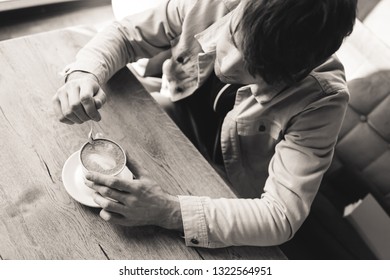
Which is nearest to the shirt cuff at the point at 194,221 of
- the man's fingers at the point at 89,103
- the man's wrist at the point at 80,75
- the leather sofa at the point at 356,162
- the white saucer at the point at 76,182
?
the white saucer at the point at 76,182

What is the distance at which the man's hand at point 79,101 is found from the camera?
3.15 feet

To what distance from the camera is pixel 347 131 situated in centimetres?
147

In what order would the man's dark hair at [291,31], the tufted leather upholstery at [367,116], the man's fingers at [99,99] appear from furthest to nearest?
the tufted leather upholstery at [367,116]
the man's fingers at [99,99]
the man's dark hair at [291,31]

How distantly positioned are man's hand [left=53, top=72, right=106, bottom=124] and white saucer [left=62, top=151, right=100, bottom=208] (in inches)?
4.4

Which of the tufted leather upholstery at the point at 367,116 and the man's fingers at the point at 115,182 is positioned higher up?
the tufted leather upholstery at the point at 367,116

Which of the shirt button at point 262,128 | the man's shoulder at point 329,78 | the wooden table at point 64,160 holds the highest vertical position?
the man's shoulder at point 329,78

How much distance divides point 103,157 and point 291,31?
0.56 m

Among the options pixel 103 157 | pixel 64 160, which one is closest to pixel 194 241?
pixel 103 157

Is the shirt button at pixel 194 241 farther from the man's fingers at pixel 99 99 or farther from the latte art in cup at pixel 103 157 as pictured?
the man's fingers at pixel 99 99

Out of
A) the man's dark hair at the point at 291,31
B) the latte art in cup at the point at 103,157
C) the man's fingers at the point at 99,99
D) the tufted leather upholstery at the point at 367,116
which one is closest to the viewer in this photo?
the man's dark hair at the point at 291,31

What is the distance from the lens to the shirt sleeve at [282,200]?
0.89m

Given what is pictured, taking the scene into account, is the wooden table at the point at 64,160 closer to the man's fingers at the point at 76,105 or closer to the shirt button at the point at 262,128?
the man's fingers at the point at 76,105

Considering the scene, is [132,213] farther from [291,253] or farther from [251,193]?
[291,253]

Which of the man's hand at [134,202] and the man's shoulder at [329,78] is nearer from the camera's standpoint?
the man's hand at [134,202]
